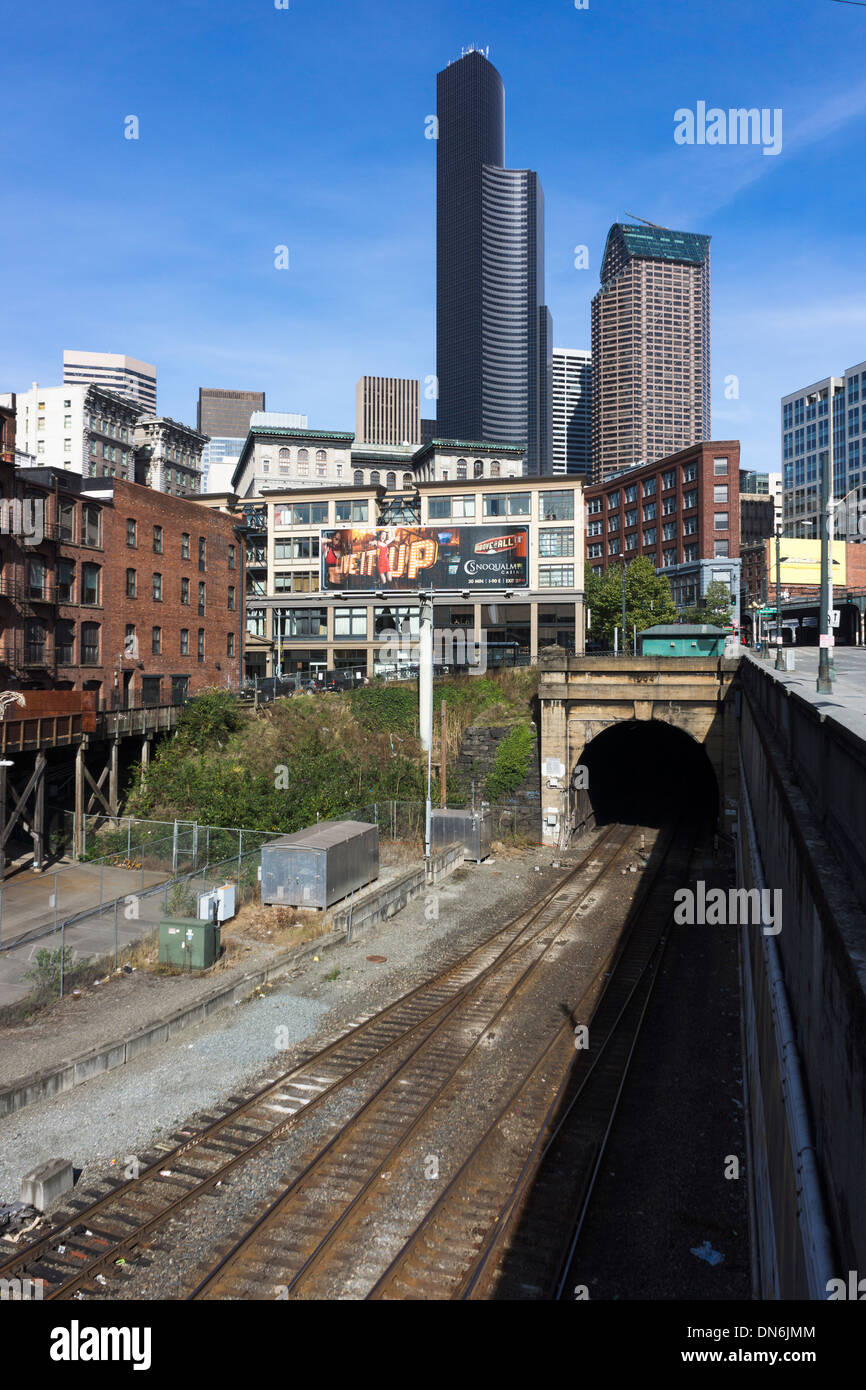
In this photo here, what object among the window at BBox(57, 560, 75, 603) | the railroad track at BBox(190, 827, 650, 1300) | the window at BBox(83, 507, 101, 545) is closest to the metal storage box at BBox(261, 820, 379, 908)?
the railroad track at BBox(190, 827, 650, 1300)

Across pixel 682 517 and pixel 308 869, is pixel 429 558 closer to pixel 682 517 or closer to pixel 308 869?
pixel 308 869

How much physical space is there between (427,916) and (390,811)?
8.43 meters

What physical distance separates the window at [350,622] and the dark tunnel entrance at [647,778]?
Answer: 2498 cm

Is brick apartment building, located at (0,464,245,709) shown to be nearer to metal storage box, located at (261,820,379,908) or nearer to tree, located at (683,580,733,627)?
metal storage box, located at (261,820,379,908)

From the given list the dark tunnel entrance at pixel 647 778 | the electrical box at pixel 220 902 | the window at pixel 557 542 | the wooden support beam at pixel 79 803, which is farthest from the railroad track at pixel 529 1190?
the window at pixel 557 542

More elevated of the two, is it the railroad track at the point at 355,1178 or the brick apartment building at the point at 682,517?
the brick apartment building at the point at 682,517

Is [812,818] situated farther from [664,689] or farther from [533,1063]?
[664,689]

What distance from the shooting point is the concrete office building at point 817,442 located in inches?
5389

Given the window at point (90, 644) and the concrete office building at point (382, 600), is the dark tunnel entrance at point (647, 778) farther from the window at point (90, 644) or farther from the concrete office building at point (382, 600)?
the window at point (90, 644)

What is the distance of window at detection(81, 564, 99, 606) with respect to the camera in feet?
130

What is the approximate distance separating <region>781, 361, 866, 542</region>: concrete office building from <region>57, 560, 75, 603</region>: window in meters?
122

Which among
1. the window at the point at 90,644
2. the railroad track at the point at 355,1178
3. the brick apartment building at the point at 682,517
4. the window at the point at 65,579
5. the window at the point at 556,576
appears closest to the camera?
the railroad track at the point at 355,1178

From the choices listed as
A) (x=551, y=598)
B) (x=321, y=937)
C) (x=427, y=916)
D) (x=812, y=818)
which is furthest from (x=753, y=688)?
(x=551, y=598)

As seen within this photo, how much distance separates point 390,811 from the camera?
3441 centimetres
